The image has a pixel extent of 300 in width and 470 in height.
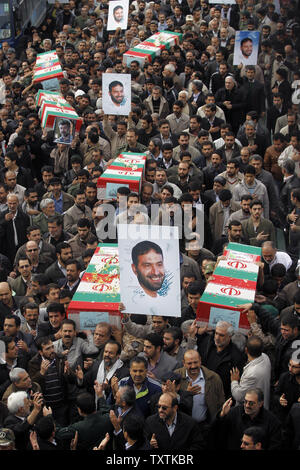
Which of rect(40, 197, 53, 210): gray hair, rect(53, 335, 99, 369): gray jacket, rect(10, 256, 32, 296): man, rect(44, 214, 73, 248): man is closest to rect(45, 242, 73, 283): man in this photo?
rect(10, 256, 32, 296): man

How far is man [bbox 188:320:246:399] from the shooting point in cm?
712

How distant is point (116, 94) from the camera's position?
12.6 m

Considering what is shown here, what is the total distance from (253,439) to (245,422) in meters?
0.46

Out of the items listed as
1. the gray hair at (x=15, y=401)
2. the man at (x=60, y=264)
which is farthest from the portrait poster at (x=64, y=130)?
the gray hair at (x=15, y=401)

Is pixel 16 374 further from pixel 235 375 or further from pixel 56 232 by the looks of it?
pixel 56 232

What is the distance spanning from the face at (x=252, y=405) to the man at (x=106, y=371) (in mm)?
1195

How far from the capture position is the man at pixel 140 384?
22.0 ft

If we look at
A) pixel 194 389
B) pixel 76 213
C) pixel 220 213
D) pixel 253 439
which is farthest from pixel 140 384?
pixel 76 213

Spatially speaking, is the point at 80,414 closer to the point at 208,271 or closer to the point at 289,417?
the point at 289,417

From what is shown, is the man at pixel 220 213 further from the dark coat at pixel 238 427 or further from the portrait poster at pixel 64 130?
the dark coat at pixel 238 427

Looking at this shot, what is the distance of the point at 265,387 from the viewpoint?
678 centimetres

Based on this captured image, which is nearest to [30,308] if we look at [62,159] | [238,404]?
[238,404]
